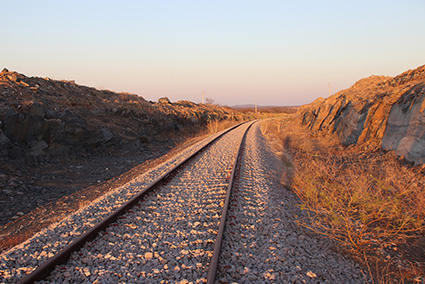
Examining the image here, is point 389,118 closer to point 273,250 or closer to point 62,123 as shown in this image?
point 273,250

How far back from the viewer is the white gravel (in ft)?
10.9

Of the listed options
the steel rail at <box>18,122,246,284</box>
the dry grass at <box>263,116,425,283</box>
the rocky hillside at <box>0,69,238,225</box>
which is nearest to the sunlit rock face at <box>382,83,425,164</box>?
the dry grass at <box>263,116,425,283</box>

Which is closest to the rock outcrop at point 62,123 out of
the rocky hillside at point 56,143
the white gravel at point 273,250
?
the rocky hillside at point 56,143

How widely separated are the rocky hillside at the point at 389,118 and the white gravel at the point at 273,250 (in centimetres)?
596

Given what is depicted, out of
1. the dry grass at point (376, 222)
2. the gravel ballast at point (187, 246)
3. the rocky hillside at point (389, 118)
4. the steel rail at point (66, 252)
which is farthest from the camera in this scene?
the rocky hillside at point (389, 118)

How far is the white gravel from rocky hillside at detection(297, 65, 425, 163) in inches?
235

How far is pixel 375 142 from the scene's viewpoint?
10.9 m

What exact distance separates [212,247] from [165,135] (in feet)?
50.1

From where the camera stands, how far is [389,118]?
1067 cm

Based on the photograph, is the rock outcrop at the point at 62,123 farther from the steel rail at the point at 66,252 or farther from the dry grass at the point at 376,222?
the dry grass at the point at 376,222

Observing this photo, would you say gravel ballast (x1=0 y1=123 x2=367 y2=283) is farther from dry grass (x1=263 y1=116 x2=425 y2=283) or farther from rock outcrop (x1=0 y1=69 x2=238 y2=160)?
rock outcrop (x1=0 y1=69 x2=238 y2=160)

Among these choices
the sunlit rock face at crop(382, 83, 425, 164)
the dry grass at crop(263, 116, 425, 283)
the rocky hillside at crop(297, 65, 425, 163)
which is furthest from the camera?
the rocky hillside at crop(297, 65, 425, 163)

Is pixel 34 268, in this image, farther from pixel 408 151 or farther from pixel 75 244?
pixel 408 151

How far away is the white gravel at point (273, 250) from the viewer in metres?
3.32
